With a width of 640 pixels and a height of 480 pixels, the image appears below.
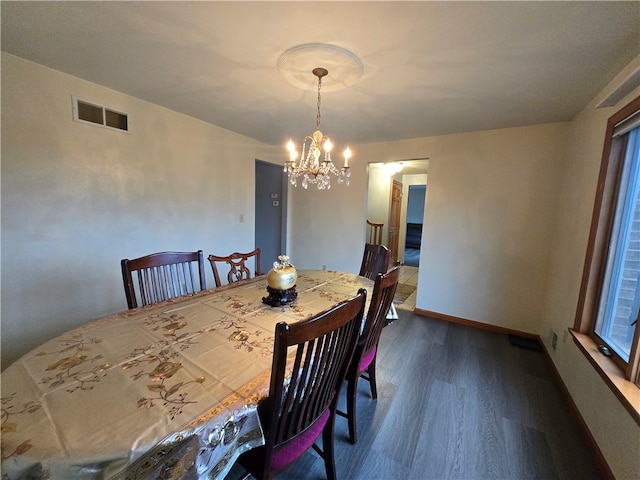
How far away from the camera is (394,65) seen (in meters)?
1.66

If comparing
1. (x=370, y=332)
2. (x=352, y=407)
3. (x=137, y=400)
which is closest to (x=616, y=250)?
(x=370, y=332)

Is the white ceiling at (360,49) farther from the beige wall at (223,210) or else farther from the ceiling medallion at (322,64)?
the beige wall at (223,210)

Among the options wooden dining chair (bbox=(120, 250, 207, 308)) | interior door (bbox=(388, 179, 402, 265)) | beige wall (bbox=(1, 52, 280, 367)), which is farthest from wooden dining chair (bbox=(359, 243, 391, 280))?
interior door (bbox=(388, 179, 402, 265))

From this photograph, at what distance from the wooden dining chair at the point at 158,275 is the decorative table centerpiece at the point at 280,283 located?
23.5 inches

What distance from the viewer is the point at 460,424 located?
1656 mm

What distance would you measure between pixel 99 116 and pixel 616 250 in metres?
4.02

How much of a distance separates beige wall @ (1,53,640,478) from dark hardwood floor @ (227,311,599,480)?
0.70 feet

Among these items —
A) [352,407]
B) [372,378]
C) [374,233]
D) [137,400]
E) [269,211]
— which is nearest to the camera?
[137,400]

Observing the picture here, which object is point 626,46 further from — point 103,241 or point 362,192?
point 103,241

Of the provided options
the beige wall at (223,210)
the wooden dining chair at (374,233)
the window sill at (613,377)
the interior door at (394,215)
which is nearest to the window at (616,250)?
the window sill at (613,377)

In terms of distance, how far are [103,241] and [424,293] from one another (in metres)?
3.56

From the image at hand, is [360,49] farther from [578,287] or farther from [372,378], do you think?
[578,287]

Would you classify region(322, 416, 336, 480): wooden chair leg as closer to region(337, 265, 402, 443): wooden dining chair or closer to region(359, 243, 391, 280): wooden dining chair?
region(337, 265, 402, 443): wooden dining chair

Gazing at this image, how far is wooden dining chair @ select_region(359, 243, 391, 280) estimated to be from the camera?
214 centimetres
